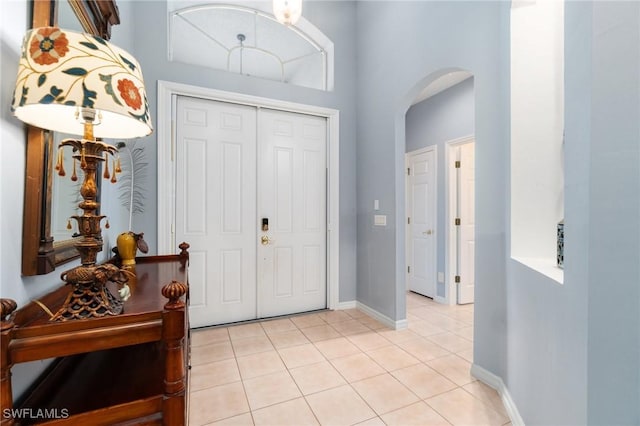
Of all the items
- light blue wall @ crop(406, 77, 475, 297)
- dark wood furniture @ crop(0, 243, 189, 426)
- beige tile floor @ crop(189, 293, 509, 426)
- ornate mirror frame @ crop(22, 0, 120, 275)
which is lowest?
beige tile floor @ crop(189, 293, 509, 426)

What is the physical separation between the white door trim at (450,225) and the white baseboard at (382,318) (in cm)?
113

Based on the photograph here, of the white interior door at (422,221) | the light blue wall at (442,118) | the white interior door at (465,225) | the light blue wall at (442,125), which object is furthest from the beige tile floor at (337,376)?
the light blue wall at (442,118)

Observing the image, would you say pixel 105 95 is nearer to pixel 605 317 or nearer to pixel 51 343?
pixel 51 343

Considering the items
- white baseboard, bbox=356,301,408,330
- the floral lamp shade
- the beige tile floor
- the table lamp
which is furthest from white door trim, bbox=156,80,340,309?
the floral lamp shade

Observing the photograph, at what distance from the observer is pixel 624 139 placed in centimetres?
85

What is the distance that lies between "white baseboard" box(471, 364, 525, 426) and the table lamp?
2.01m

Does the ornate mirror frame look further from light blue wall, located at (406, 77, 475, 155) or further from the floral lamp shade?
light blue wall, located at (406, 77, 475, 155)

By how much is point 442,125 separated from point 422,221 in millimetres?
1352

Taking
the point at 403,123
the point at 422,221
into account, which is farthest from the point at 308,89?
the point at 422,221

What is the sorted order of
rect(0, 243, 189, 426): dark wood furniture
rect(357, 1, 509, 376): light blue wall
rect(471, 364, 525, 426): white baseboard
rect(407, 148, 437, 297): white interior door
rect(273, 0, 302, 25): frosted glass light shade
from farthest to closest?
rect(407, 148, 437, 297): white interior door → rect(273, 0, 302, 25): frosted glass light shade → rect(357, 1, 509, 376): light blue wall → rect(471, 364, 525, 426): white baseboard → rect(0, 243, 189, 426): dark wood furniture

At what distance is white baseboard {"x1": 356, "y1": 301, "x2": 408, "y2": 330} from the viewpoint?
9.37ft

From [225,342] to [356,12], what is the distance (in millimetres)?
3995

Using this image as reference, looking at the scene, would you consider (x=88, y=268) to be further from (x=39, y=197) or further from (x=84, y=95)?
(x=84, y=95)

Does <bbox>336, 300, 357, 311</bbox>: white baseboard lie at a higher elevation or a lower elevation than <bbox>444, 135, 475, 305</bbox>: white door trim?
lower
